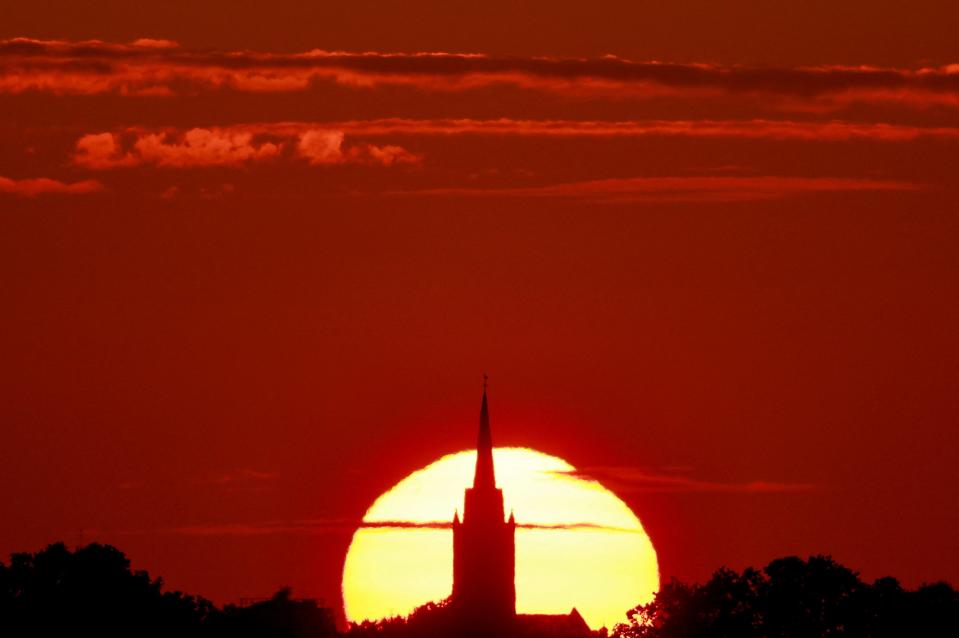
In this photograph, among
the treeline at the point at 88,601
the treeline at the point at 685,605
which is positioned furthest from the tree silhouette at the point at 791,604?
the treeline at the point at 88,601

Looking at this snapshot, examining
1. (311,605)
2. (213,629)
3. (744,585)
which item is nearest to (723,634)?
(744,585)

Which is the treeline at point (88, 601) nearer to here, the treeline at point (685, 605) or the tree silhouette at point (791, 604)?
the treeline at point (685, 605)

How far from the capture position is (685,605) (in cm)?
13375

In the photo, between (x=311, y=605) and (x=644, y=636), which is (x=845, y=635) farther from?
(x=311, y=605)

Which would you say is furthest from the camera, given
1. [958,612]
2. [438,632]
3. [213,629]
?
[438,632]

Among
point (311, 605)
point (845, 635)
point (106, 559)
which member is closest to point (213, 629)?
point (106, 559)

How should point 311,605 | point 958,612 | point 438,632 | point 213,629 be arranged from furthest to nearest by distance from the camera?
point 311,605, point 438,632, point 213,629, point 958,612

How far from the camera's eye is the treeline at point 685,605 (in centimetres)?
12775

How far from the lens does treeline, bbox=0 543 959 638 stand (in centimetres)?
12775

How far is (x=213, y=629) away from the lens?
137375mm

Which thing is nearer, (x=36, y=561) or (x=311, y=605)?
(x=36, y=561)

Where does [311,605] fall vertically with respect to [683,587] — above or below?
above

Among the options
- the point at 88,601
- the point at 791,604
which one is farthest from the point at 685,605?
the point at 88,601

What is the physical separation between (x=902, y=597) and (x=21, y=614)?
1341 inches
